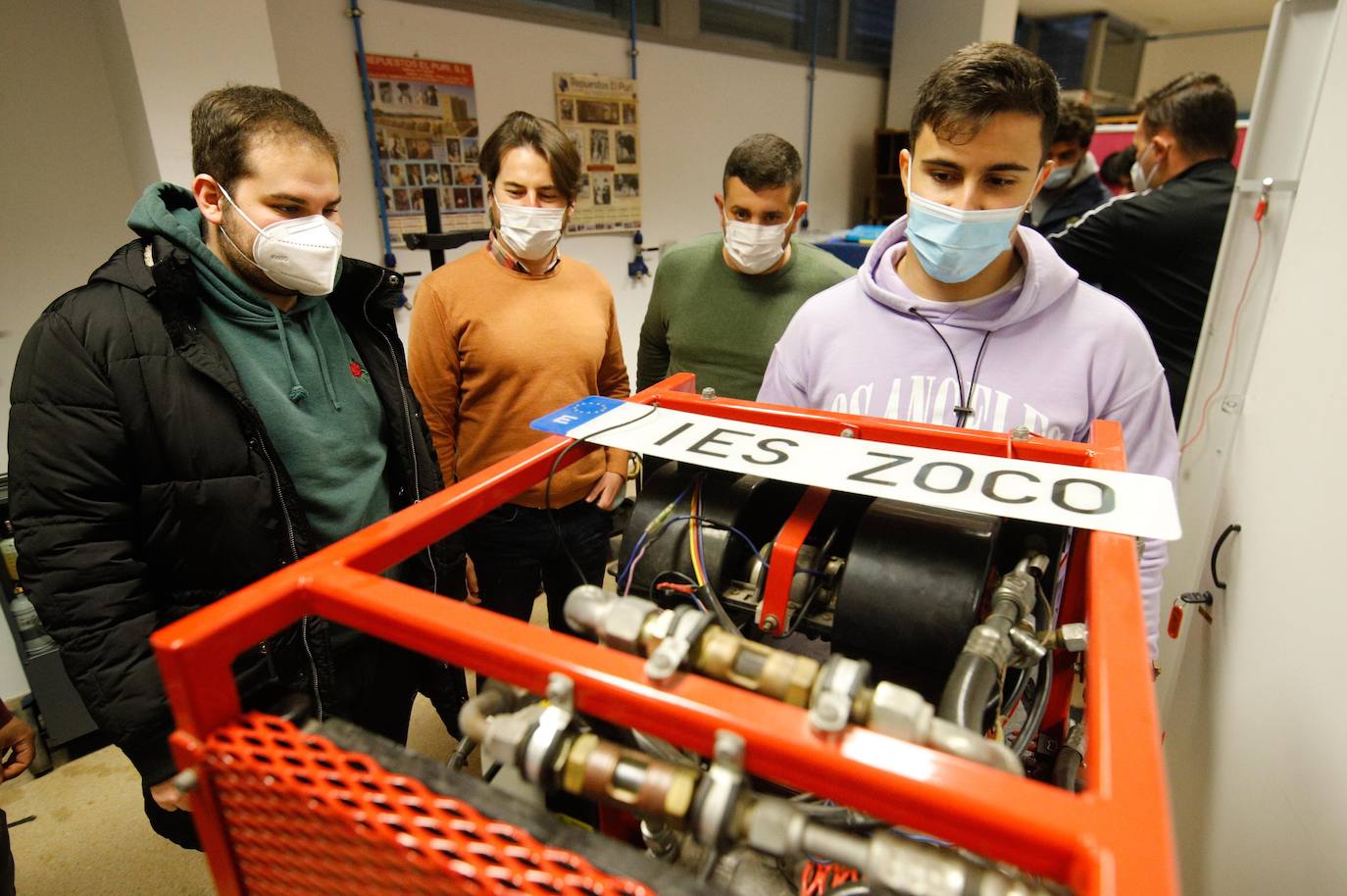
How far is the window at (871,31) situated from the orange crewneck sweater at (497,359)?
473cm

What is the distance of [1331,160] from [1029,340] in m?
0.55

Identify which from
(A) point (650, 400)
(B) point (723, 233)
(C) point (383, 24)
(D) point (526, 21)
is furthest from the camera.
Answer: (D) point (526, 21)

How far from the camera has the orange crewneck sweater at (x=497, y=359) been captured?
164 centimetres

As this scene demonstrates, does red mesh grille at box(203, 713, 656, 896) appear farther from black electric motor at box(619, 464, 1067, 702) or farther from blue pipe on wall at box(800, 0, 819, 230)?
blue pipe on wall at box(800, 0, 819, 230)

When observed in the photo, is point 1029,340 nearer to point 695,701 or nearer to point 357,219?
point 695,701

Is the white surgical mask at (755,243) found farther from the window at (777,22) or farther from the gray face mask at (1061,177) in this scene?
the window at (777,22)

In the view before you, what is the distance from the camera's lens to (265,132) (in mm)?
1124

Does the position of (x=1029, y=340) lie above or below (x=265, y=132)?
below

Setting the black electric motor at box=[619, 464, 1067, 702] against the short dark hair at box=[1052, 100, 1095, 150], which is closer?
the black electric motor at box=[619, 464, 1067, 702]

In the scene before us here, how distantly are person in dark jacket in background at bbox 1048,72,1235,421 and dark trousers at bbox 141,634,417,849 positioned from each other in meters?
2.36

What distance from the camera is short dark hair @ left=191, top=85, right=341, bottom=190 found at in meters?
1.11

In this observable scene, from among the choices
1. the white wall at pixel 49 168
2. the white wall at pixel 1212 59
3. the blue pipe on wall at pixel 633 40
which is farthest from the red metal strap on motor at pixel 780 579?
the white wall at pixel 1212 59

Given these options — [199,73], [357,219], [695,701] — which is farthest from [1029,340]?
[357,219]

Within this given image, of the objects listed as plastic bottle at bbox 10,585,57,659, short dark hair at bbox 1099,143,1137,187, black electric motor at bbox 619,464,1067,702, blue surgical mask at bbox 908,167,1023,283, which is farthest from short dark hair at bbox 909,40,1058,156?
short dark hair at bbox 1099,143,1137,187
